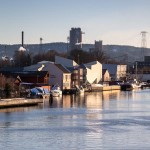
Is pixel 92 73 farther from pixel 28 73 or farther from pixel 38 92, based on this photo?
pixel 38 92

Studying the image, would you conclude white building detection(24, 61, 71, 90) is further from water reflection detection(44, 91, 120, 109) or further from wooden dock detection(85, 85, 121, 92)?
water reflection detection(44, 91, 120, 109)

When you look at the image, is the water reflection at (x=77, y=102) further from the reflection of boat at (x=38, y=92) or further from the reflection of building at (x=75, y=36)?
the reflection of building at (x=75, y=36)

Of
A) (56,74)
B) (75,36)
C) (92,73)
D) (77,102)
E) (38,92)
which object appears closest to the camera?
(77,102)

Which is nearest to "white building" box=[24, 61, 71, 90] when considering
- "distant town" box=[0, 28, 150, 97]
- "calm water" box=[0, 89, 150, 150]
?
"distant town" box=[0, 28, 150, 97]

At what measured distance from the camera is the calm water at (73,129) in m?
11.6

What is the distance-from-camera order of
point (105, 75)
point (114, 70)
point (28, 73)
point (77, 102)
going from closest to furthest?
point (77, 102), point (28, 73), point (105, 75), point (114, 70)

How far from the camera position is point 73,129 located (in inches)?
547

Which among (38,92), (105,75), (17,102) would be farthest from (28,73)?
(105,75)

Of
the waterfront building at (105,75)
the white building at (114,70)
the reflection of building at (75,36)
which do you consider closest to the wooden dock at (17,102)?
the waterfront building at (105,75)

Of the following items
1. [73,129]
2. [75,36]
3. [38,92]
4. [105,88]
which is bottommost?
[73,129]

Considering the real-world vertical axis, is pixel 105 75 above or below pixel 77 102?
above

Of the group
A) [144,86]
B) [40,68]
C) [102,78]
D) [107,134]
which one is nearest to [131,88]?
[102,78]

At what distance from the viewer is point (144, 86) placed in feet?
156

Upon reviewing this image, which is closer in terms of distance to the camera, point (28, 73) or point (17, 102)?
point (17, 102)
